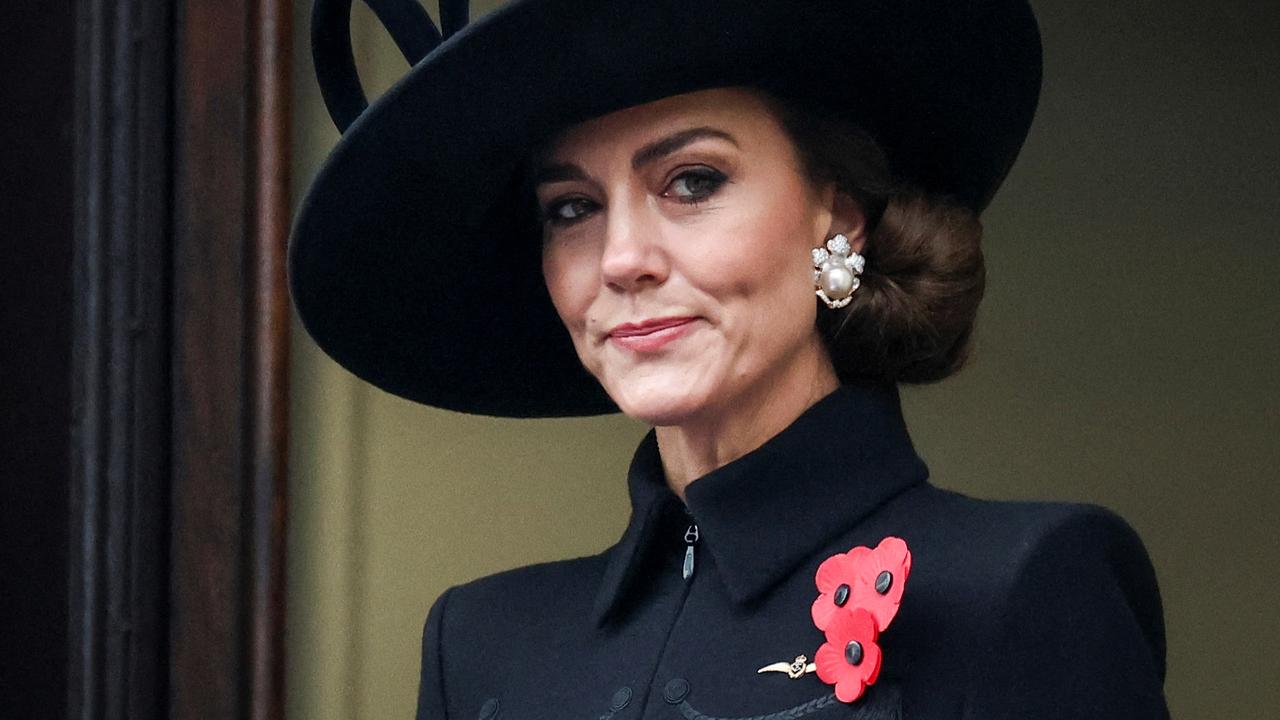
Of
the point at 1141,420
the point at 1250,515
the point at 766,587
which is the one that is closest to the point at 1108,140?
the point at 1141,420

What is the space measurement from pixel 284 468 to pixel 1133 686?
1.06 metres

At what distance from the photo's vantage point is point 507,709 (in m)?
1.55

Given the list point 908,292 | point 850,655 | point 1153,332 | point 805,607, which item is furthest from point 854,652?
point 1153,332

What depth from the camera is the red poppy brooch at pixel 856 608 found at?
49.7 inches

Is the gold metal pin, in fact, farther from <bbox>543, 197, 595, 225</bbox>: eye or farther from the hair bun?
<bbox>543, 197, 595, 225</bbox>: eye

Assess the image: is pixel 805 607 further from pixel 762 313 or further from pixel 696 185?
pixel 696 185

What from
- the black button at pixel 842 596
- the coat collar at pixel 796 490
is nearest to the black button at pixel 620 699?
the coat collar at pixel 796 490

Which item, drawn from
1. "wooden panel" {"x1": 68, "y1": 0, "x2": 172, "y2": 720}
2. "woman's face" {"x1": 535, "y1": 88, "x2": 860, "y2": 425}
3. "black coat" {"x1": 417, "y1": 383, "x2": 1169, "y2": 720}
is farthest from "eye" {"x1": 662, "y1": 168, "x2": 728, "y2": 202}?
"wooden panel" {"x1": 68, "y1": 0, "x2": 172, "y2": 720}

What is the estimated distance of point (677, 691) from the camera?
140 centimetres

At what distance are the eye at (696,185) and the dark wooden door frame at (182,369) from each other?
700 millimetres

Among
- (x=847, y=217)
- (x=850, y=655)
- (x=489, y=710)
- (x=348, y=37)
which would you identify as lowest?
(x=489, y=710)

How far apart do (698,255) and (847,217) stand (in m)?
0.18

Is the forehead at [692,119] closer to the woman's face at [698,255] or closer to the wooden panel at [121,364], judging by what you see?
the woman's face at [698,255]

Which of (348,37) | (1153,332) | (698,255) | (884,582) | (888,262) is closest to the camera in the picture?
(884,582)
